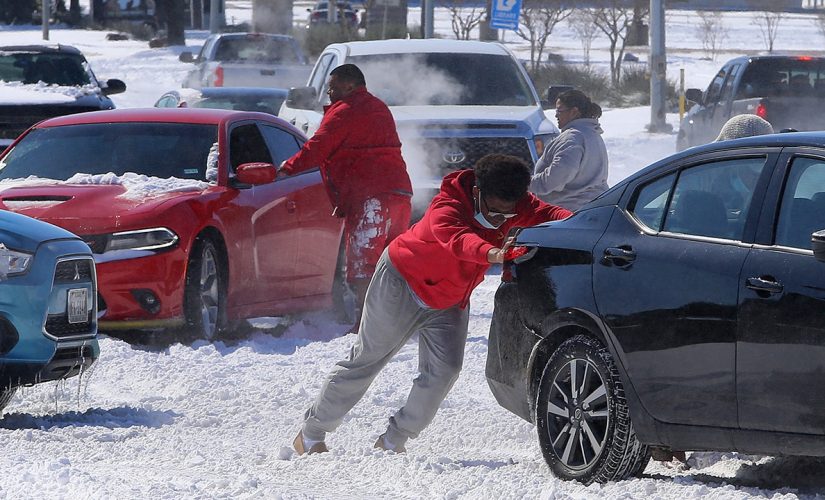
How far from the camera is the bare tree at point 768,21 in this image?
65.9 metres

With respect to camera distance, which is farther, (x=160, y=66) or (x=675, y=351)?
(x=160, y=66)

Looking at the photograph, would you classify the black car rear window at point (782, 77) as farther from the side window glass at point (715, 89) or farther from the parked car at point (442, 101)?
the parked car at point (442, 101)

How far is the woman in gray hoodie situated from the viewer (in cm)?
1052

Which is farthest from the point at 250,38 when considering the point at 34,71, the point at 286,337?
the point at 286,337

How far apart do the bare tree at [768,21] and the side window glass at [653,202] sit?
5621cm

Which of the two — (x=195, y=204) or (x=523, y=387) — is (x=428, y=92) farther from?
(x=523, y=387)

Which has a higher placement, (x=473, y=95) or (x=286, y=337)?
(x=473, y=95)

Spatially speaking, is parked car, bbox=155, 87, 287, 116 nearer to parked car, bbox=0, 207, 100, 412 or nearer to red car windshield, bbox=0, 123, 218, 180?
red car windshield, bbox=0, 123, 218, 180

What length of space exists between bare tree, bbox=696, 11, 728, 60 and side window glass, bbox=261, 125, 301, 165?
50719 mm

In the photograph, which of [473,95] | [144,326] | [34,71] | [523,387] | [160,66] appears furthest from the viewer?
[160,66]

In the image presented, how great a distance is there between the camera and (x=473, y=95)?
50.2 ft

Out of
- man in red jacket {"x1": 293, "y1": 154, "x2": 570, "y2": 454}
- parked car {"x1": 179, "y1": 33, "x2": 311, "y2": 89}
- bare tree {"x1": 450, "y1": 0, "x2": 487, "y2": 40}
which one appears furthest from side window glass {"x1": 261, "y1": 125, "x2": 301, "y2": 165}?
bare tree {"x1": 450, "y1": 0, "x2": 487, "y2": 40}

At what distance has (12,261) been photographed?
745 cm

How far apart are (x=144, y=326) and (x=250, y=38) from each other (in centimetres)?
2199
